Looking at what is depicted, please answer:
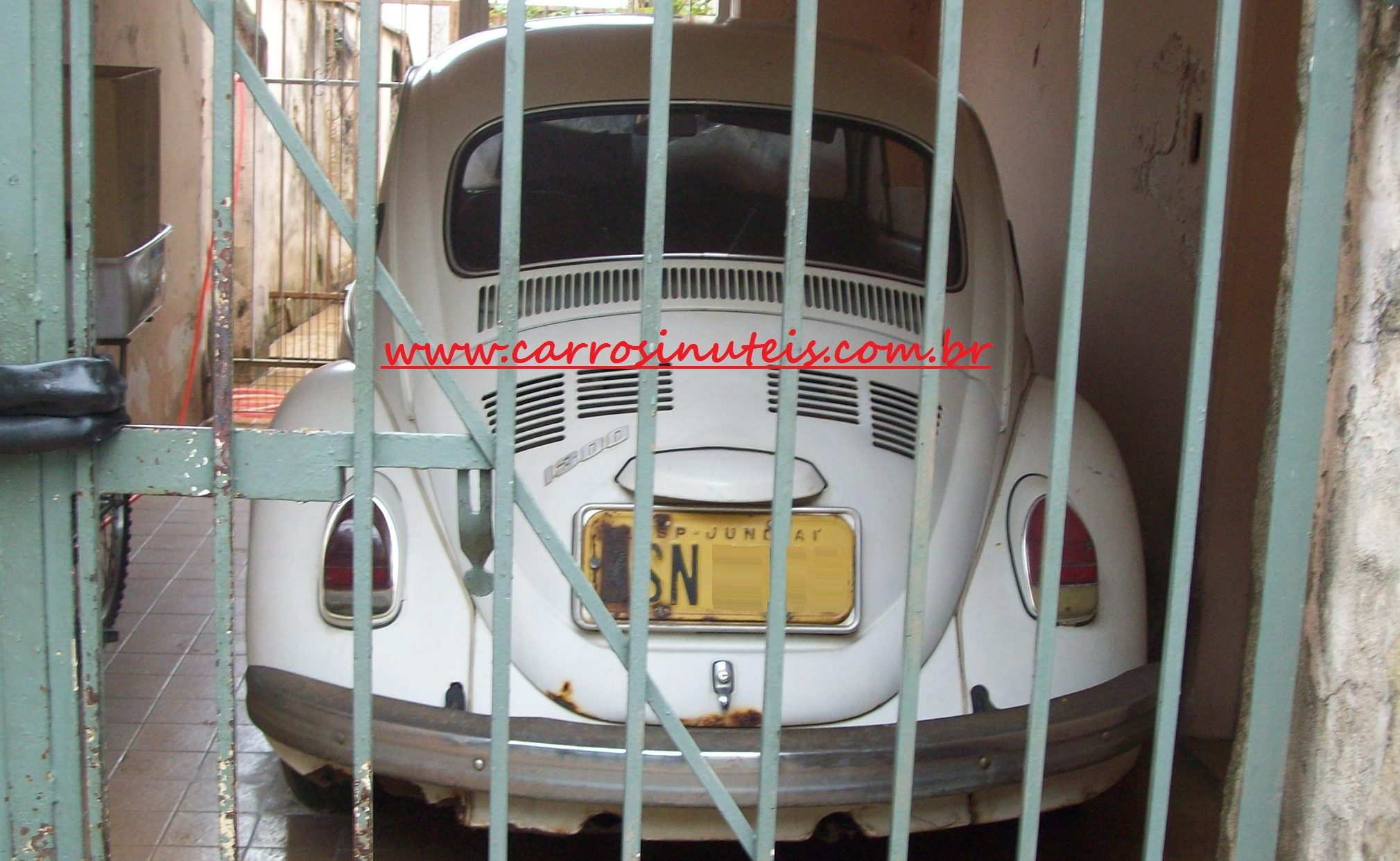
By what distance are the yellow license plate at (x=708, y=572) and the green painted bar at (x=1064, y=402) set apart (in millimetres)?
1034

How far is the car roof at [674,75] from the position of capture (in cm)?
395

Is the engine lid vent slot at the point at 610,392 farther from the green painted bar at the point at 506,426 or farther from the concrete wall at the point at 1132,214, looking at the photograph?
the concrete wall at the point at 1132,214

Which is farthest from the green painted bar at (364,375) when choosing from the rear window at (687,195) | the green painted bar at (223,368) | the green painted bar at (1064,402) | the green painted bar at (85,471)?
the rear window at (687,195)

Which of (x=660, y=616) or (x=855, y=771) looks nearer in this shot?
(x=855, y=771)

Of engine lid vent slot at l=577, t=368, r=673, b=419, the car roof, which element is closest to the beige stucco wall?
the car roof

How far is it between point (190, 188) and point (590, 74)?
16.5 ft

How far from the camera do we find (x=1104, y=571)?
3240 mm

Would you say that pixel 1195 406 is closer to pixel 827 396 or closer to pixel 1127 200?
pixel 827 396

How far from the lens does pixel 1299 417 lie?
79.1 inches

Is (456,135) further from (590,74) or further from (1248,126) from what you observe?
(1248,126)

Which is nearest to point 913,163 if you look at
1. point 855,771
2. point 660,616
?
point 660,616

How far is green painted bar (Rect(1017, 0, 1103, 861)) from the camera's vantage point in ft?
6.21

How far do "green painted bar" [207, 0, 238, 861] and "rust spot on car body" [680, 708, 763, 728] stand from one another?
1252mm

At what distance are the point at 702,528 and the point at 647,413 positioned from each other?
47.6 inches
